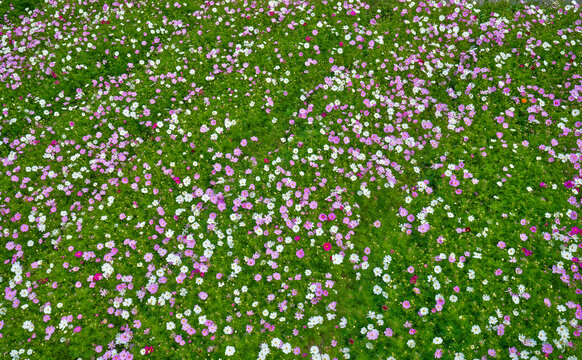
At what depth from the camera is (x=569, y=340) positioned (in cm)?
541

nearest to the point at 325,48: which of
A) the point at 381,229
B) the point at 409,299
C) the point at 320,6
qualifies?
the point at 320,6

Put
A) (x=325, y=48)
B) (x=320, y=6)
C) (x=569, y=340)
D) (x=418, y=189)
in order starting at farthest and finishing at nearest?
1. (x=320, y=6)
2. (x=325, y=48)
3. (x=418, y=189)
4. (x=569, y=340)

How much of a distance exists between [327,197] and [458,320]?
2.78 meters

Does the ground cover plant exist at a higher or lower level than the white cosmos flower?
higher

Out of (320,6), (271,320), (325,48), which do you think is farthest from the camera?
(320,6)

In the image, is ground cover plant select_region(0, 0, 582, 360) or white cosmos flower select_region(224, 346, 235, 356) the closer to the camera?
white cosmos flower select_region(224, 346, 235, 356)

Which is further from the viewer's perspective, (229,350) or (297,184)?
(297,184)

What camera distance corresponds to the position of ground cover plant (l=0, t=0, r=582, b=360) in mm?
5836

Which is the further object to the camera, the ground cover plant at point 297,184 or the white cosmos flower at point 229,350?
the ground cover plant at point 297,184

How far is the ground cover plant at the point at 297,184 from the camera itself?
5.84 m

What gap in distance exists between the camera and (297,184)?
7242 mm

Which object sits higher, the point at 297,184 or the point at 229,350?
the point at 297,184

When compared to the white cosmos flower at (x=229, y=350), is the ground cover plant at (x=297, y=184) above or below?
above

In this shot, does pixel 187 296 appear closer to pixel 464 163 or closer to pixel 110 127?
pixel 110 127
